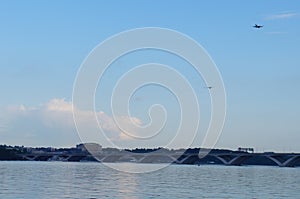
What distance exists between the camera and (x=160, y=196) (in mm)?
50031

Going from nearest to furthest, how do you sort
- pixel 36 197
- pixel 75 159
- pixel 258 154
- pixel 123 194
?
pixel 36 197, pixel 123 194, pixel 258 154, pixel 75 159

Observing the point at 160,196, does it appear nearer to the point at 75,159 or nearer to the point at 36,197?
the point at 36,197

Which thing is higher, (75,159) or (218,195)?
(75,159)

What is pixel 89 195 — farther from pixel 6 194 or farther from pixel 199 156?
pixel 199 156

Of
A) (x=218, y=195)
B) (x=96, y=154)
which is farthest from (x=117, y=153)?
(x=218, y=195)

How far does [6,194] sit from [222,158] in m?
120

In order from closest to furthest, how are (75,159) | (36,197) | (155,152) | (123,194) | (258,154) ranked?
1. (36,197)
2. (123,194)
3. (258,154)
4. (155,152)
5. (75,159)

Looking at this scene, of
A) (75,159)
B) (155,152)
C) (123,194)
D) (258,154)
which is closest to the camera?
(123,194)

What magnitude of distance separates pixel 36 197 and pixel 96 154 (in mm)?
117634

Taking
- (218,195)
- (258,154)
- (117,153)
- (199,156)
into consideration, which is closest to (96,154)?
(117,153)

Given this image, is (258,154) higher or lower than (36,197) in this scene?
higher

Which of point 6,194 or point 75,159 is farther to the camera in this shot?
point 75,159

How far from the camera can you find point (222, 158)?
166250 mm

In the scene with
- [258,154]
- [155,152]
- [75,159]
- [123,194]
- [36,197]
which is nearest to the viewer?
[36,197]
